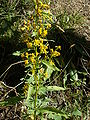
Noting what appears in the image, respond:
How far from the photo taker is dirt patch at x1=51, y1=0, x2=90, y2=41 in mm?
3063

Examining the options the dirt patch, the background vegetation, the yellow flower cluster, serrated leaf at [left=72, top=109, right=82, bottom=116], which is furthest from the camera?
the dirt patch

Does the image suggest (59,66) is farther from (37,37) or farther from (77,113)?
(37,37)

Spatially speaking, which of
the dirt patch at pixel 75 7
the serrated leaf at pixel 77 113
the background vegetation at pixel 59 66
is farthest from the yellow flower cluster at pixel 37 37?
the dirt patch at pixel 75 7

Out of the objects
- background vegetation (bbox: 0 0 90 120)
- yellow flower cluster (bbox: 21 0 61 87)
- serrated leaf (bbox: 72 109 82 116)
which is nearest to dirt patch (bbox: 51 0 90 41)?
background vegetation (bbox: 0 0 90 120)

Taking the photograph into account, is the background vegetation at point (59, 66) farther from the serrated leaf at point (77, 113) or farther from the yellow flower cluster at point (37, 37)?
the yellow flower cluster at point (37, 37)

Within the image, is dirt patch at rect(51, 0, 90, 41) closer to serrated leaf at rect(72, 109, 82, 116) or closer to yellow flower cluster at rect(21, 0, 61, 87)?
serrated leaf at rect(72, 109, 82, 116)

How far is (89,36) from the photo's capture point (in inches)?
114

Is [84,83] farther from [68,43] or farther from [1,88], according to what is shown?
[1,88]

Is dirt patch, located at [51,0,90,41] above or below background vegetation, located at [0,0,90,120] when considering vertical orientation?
above

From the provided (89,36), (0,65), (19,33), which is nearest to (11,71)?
(0,65)

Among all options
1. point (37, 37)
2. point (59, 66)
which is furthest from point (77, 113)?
point (37, 37)

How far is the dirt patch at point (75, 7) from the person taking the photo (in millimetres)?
3063

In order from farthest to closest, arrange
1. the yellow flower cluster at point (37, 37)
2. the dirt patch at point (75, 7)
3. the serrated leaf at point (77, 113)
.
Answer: the dirt patch at point (75, 7)
the serrated leaf at point (77, 113)
the yellow flower cluster at point (37, 37)

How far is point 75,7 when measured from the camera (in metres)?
3.22
